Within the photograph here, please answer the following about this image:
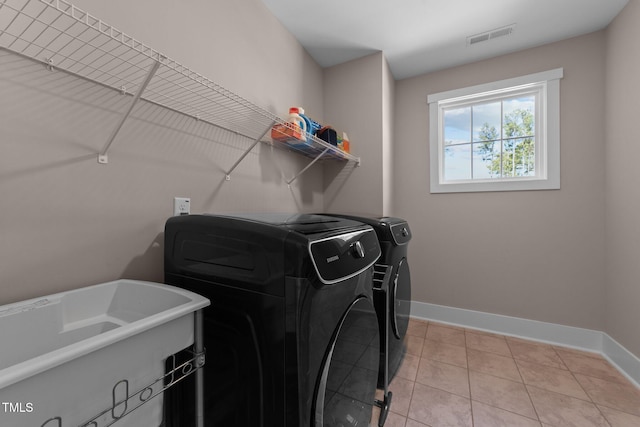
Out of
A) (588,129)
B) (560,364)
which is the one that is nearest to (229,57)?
(588,129)

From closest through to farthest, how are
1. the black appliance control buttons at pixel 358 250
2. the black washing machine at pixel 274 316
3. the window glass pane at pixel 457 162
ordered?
1. the black washing machine at pixel 274 316
2. the black appliance control buttons at pixel 358 250
3. the window glass pane at pixel 457 162

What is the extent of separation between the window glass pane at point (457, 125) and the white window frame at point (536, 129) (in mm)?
55

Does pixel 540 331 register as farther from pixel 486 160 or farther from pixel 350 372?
pixel 350 372

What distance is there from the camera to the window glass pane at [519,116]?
95.3 inches

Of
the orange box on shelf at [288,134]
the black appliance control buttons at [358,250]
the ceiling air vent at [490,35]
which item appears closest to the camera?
the black appliance control buttons at [358,250]

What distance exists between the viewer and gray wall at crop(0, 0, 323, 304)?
79 centimetres

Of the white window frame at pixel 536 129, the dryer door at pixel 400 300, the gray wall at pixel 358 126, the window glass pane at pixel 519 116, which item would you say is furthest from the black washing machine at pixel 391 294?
the window glass pane at pixel 519 116

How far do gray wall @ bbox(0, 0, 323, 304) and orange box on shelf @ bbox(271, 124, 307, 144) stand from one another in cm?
17

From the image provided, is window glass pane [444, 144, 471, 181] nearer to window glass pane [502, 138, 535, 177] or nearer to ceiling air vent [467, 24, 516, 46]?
window glass pane [502, 138, 535, 177]

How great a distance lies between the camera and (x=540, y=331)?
7.48 ft

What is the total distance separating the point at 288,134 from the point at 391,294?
1176 millimetres

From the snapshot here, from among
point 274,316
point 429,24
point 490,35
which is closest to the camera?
point 274,316

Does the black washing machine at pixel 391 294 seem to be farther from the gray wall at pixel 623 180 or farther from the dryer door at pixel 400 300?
the gray wall at pixel 623 180

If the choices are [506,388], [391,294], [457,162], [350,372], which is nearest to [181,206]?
[350,372]
